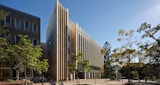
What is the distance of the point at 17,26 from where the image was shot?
150ft

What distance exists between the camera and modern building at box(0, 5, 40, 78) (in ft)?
142

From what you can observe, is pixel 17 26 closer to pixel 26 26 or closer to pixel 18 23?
pixel 18 23

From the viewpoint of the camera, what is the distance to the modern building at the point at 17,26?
43344mm

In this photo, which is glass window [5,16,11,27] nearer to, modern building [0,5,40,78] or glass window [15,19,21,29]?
modern building [0,5,40,78]

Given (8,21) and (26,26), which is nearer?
(8,21)

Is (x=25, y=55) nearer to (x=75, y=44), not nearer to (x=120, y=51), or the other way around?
(x=120, y=51)

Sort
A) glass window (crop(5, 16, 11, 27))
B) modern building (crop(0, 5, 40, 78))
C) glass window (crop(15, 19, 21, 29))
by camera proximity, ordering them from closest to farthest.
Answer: modern building (crop(0, 5, 40, 78)) → glass window (crop(5, 16, 11, 27)) → glass window (crop(15, 19, 21, 29))

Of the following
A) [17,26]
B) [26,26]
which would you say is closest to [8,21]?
[17,26]

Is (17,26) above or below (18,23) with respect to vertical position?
below

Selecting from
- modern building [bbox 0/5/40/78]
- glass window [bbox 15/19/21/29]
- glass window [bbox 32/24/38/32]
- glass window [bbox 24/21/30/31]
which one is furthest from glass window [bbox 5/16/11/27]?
glass window [bbox 32/24/38/32]

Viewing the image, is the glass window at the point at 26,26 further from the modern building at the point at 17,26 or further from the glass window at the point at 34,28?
the glass window at the point at 34,28

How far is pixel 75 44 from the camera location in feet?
198

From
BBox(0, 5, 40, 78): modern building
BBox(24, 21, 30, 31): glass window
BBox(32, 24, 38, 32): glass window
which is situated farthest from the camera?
BBox(32, 24, 38, 32): glass window

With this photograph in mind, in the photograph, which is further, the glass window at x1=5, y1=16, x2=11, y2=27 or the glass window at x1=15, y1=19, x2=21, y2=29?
the glass window at x1=15, y1=19, x2=21, y2=29
